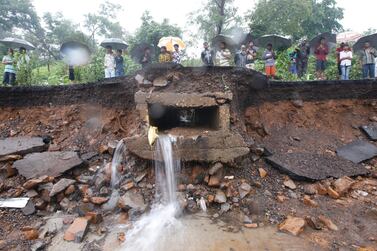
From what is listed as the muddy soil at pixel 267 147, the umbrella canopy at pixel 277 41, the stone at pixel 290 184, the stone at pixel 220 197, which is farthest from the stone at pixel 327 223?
the umbrella canopy at pixel 277 41

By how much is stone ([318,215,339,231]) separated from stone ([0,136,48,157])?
17.1 feet

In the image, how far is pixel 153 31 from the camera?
15.5 metres

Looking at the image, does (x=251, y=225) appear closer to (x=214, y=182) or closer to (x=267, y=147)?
(x=214, y=182)

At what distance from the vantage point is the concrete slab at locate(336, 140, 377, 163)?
18.5ft

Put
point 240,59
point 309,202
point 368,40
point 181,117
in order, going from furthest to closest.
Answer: point 368,40, point 240,59, point 181,117, point 309,202

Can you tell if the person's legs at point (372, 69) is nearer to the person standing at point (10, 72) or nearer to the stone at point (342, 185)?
the stone at point (342, 185)

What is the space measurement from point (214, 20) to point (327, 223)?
542 inches

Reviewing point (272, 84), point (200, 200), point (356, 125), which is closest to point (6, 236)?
point (200, 200)

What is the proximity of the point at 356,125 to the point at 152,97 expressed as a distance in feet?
15.7

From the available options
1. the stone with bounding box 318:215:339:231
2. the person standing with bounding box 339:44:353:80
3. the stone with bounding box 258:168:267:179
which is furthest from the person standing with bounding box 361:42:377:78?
the stone with bounding box 318:215:339:231

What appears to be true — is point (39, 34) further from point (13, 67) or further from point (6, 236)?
point (6, 236)

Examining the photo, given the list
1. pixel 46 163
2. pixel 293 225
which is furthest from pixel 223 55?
pixel 46 163

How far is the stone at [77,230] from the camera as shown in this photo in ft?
12.4

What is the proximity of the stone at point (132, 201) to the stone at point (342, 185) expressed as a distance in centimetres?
330
